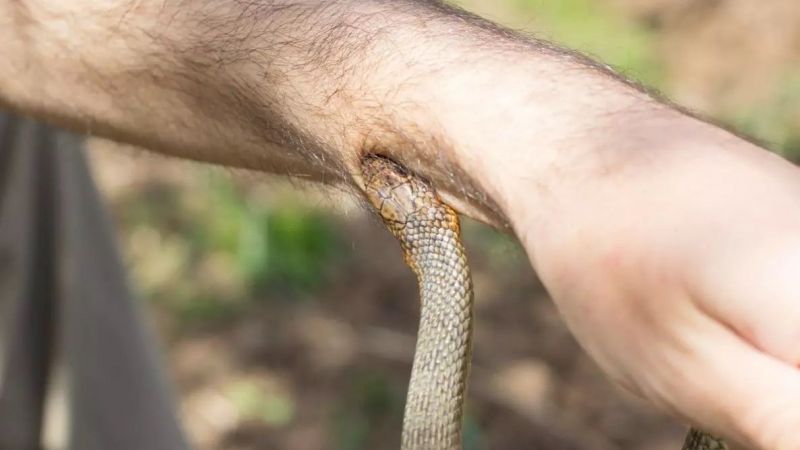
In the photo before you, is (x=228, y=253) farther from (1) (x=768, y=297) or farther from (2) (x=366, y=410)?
(1) (x=768, y=297)

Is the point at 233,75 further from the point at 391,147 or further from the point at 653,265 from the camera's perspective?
the point at 653,265

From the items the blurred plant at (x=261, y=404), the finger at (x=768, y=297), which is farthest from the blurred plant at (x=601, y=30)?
the finger at (x=768, y=297)

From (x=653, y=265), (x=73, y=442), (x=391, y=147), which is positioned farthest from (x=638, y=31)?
(x=653, y=265)

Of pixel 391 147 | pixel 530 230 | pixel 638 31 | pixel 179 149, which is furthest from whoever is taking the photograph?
pixel 638 31

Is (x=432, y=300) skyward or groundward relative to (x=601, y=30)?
groundward

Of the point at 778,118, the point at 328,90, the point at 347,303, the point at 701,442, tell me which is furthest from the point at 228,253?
the point at 701,442

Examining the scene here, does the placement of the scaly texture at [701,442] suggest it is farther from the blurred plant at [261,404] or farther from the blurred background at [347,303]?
the blurred plant at [261,404]
